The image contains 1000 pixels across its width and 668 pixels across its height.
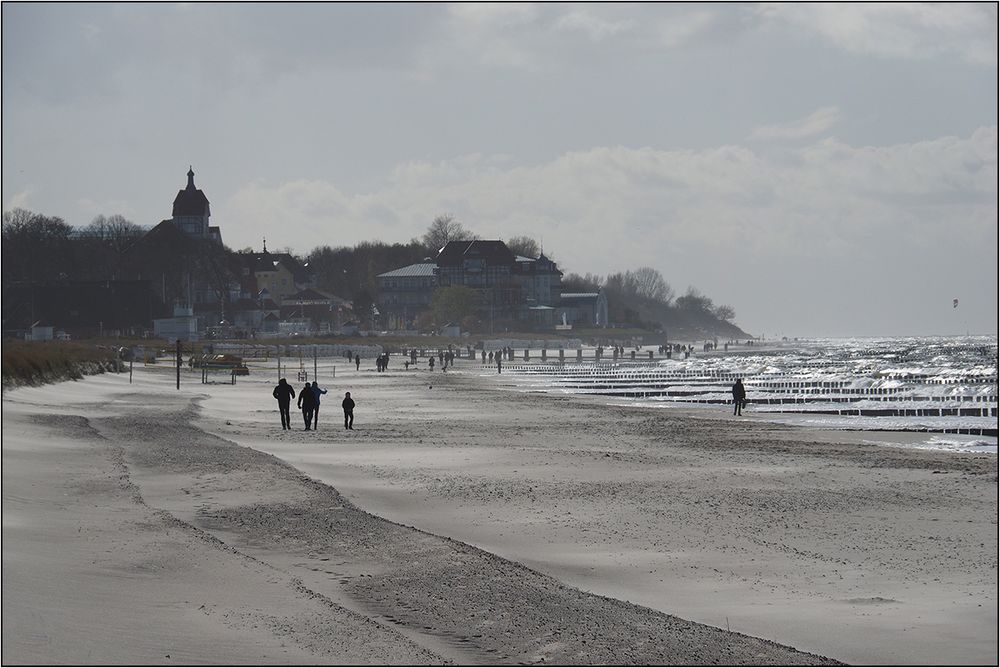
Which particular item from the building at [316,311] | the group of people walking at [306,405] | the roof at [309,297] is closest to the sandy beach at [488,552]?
the group of people walking at [306,405]

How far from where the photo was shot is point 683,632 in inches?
440

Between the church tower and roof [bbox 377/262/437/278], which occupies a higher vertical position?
the church tower

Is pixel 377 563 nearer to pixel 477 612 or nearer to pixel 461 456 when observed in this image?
pixel 477 612

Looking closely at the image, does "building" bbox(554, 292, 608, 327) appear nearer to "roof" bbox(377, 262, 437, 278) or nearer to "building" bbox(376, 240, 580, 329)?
"building" bbox(376, 240, 580, 329)

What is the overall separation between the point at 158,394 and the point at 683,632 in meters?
39.6

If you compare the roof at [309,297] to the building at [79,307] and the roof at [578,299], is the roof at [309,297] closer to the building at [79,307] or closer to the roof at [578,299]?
the roof at [578,299]

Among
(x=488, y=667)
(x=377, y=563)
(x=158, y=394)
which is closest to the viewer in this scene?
(x=488, y=667)

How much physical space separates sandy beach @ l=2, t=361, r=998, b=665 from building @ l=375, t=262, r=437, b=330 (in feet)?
531

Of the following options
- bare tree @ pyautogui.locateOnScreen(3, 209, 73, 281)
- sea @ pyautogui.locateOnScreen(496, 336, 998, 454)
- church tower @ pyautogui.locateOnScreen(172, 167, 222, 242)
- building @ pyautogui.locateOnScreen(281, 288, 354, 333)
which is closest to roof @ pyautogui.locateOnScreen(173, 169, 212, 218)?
church tower @ pyautogui.locateOnScreen(172, 167, 222, 242)

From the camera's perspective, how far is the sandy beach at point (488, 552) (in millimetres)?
10477

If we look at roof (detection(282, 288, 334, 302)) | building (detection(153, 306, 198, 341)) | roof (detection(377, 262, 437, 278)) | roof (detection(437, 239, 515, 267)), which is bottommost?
Result: building (detection(153, 306, 198, 341))

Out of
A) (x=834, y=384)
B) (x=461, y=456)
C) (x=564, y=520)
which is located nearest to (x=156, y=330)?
(x=834, y=384)

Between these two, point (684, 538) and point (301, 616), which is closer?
point (301, 616)

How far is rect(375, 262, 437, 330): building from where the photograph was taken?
19075 centimetres
